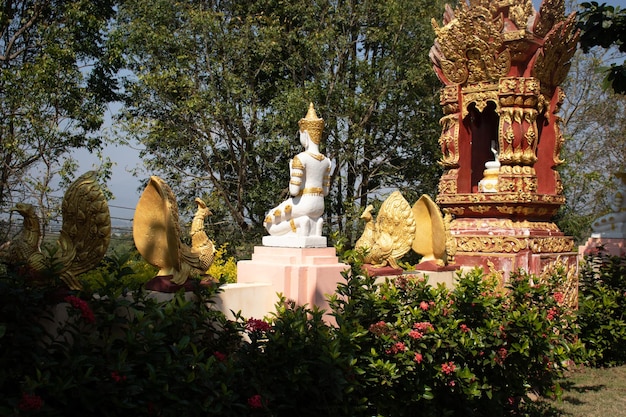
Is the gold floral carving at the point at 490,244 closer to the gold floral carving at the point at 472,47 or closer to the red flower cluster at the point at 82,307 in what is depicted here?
the gold floral carving at the point at 472,47

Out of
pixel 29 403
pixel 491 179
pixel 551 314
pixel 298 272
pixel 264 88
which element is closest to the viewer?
pixel 29 403

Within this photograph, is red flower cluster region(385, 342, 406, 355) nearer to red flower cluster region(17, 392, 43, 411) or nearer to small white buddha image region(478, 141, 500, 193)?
red flower cluster region(17, 392, 43, 411)

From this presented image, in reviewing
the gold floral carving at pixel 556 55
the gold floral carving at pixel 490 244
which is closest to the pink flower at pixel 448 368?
the gold floral carving at pixel 490 244

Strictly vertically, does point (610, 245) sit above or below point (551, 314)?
above

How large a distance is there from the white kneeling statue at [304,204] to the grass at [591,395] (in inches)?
104

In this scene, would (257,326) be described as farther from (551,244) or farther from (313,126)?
(551,244)

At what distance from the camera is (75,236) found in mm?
3557

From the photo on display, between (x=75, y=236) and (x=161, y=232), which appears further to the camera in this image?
(x=161, y=232)

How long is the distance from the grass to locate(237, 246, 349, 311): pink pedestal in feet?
7.54

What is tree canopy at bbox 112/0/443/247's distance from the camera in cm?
1154

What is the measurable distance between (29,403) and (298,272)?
110 inches

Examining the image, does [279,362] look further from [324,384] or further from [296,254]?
[296,254]

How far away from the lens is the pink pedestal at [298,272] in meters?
4.98

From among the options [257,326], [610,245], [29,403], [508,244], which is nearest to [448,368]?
[257,326]
